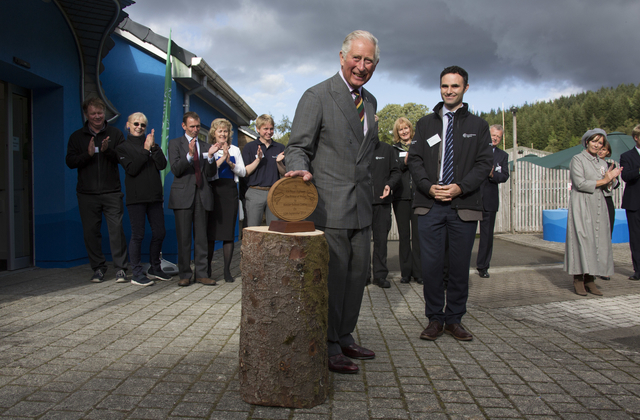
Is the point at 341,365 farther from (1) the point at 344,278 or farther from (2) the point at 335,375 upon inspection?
(1) the point at 344,278

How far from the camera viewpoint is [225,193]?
6461mm

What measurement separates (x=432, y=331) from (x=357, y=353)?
2.85 ft

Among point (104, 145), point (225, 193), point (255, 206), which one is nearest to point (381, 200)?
point (255, 206)

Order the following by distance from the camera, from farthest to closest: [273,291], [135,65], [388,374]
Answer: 1. [135,65]
2. [388,374]
3. [273,291]

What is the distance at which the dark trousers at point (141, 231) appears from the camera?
6.00m

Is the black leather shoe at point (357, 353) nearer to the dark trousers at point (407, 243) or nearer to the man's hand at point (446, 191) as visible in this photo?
the man's hand at point (446, 191)

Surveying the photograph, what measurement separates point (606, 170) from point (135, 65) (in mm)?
7586

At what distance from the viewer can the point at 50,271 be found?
6.75 metres

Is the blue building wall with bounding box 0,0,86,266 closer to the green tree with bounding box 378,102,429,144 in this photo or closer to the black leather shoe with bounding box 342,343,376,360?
the black leather shoe with bounding box 342,343,376,360

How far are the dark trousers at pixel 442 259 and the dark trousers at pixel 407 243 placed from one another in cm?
239

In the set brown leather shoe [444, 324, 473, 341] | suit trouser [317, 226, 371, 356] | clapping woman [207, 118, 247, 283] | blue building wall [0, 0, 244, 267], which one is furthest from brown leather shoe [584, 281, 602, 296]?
blue building wall [0, 0, 244, 267]

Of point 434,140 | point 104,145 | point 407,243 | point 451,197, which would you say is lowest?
point 407,243

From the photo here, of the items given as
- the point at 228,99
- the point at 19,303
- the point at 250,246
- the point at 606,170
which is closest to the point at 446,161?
the point at 250,246

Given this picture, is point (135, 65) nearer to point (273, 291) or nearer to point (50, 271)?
point (50, 271)
